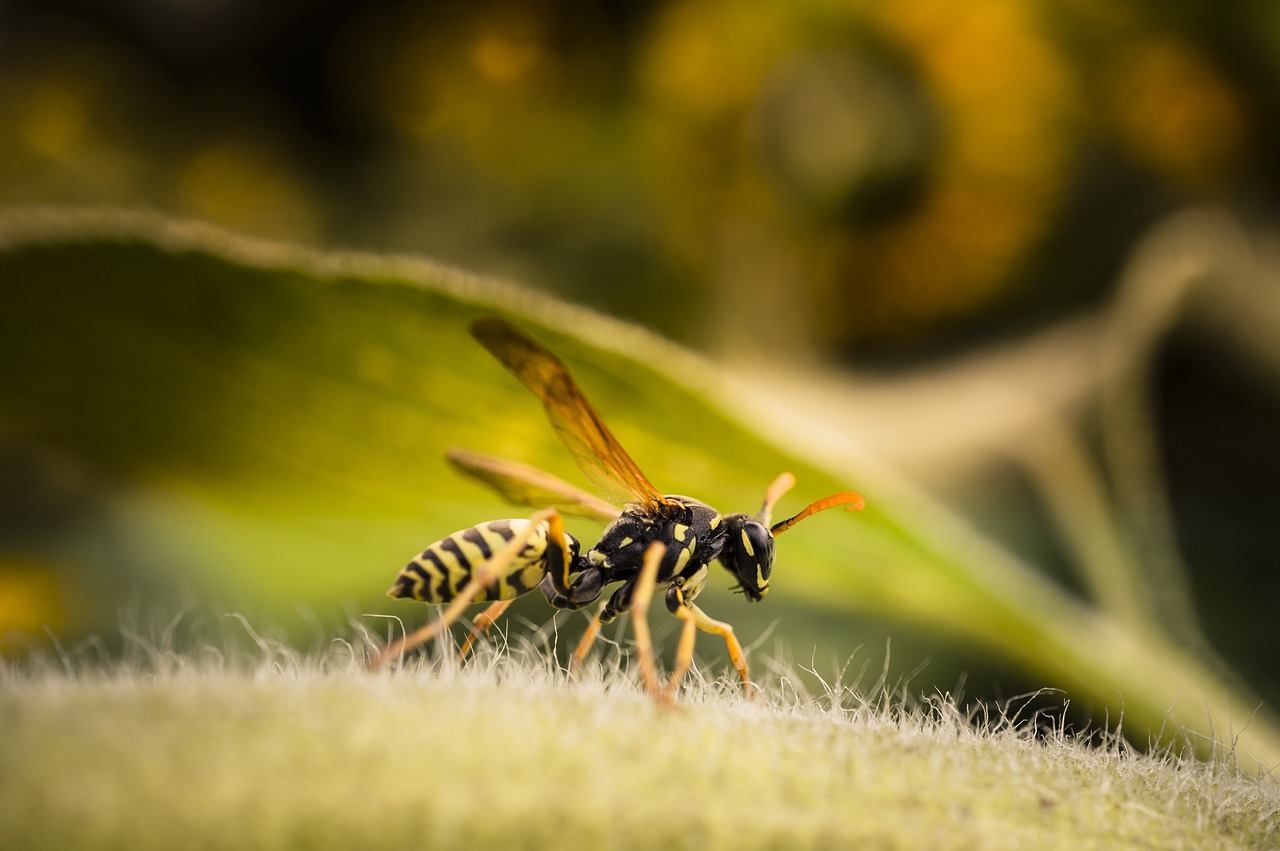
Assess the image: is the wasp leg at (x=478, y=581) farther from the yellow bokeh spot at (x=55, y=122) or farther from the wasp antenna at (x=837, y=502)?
the yellow bokeh spot at (x=55, y=122)

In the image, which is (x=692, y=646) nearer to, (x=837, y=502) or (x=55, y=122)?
(x=837, y=502)

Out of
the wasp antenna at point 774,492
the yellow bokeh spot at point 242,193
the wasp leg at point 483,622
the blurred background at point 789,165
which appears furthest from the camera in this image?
the yellow bokeh spot at point 242,193

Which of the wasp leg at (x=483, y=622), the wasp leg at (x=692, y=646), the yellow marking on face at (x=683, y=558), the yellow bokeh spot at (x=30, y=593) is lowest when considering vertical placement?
the yellow bokeh spot at (x=30, y=593)

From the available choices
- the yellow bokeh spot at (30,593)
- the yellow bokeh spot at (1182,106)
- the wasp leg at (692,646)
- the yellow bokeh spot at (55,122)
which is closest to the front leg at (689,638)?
the wasp leg at (692,646)

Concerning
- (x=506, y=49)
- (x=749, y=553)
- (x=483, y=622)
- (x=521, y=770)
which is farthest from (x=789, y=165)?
(x=521, y=770)

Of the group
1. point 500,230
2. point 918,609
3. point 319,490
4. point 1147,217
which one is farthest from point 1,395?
point 1147,217

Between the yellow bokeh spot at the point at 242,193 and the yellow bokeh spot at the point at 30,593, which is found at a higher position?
the yellow bokeh spot at the point at 242,193
